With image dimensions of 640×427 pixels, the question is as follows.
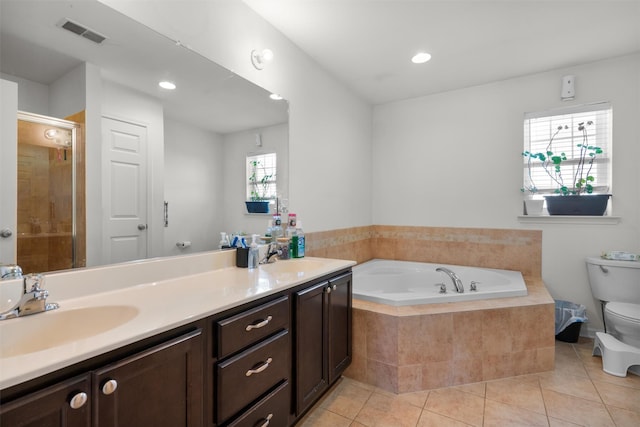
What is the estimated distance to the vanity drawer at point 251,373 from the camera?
3.59 ft

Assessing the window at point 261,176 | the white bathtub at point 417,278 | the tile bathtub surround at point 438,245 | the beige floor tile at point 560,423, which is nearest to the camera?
the beige floor tile at point 560,423

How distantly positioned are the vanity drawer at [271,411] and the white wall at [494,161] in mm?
2500

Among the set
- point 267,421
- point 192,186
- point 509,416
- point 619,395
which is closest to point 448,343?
point 509,416

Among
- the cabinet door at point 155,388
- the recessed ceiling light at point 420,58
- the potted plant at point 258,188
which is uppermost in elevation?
the recessed ceiling light at point 420,58

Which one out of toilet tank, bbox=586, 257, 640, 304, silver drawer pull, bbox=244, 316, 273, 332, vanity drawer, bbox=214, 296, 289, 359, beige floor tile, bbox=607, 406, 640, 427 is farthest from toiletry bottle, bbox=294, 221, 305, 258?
toilet tank, bbox=586, 257, 640, 304

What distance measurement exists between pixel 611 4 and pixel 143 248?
3056 mm

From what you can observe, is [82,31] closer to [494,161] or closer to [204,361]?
→ [204,361]

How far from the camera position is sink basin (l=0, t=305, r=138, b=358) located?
2.87ft

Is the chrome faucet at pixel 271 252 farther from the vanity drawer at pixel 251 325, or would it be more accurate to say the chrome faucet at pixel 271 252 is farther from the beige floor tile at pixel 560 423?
the beige floor tile at pixel 560 423

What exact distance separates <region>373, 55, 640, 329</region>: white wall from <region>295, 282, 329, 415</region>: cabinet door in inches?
83.6

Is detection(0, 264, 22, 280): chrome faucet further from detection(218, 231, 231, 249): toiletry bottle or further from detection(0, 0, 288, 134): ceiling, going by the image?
detection(218, 231, 231, 249): toiletry bottle

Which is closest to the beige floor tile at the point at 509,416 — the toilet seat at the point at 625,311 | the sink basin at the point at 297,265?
the toilet seat at the point at 625,311

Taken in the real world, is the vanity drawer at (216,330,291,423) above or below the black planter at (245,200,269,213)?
below

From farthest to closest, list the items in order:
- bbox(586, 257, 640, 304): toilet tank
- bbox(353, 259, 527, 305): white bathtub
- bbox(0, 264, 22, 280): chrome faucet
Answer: bbox(353, 259, 527, 305): white bathtub, bbox(586, 257, 640, 304): toilet tank, bbox(0, 264, 22, 280): chrome faucet
